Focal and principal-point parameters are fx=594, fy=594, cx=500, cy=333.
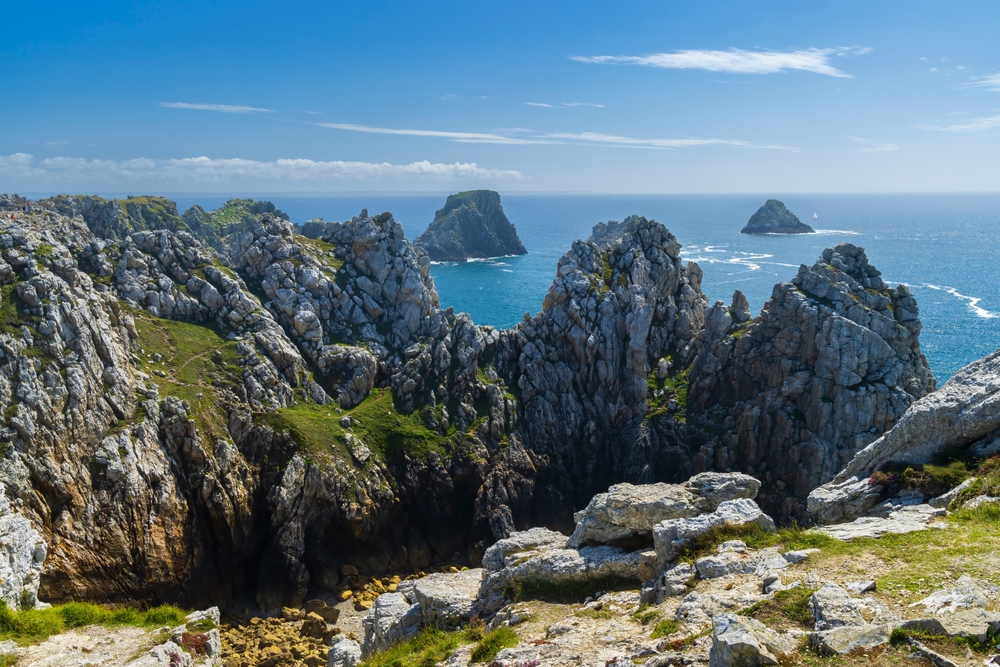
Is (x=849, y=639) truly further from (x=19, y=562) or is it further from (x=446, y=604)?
(x=19, y=562)

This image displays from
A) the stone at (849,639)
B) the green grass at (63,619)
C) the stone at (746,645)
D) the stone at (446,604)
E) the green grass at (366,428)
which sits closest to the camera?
the stone at (746,645)

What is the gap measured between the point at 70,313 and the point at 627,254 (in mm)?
52954

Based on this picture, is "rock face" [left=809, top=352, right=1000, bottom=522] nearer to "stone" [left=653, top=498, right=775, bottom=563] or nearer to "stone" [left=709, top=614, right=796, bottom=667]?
"stone" [left=653, top=498, right=775, bottom=563]

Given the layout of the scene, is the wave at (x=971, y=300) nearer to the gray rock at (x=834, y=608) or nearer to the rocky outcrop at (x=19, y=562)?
the gray rock at (x=834, y=608)

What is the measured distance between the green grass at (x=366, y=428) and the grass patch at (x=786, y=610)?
40.6 m

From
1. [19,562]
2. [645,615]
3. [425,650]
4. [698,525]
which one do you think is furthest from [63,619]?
[698,525]

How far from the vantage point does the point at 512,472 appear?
5547 cm

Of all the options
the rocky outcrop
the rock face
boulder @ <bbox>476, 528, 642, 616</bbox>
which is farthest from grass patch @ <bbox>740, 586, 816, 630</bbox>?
the rocky outcrop

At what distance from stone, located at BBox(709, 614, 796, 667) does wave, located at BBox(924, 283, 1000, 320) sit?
112 metres

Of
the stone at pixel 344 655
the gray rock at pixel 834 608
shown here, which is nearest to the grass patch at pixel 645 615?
the gray rock at pixel 834 608

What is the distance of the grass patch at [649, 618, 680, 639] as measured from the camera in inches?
635

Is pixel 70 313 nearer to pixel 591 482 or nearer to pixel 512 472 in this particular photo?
pixel 512 472

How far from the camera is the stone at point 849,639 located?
12107mm

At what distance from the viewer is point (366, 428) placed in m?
54.3
